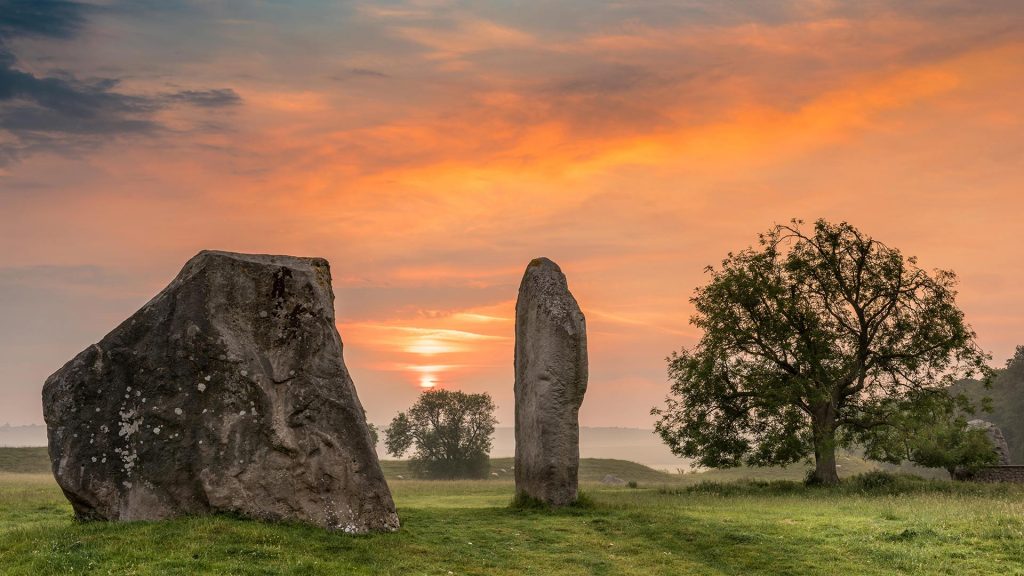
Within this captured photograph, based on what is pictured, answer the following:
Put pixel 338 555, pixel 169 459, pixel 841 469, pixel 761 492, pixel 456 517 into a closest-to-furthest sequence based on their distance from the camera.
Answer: pixel 338 555, pixel 169 459, pixel 456 517, pixel 761 492, pixel 841 469

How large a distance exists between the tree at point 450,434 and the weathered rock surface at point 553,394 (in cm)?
4400

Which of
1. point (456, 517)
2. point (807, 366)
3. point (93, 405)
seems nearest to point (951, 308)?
point (807, 366)

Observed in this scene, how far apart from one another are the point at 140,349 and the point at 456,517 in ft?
29.9

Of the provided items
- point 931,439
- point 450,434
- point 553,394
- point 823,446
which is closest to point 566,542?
point 553,394

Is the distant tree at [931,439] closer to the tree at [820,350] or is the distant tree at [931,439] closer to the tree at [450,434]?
the tree at [820,350]

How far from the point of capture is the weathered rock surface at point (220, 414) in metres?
18.0

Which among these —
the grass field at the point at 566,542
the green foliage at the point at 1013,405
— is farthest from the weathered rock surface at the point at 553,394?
the green foliage at the point at 1013,405

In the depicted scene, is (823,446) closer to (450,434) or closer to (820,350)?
(820,350)

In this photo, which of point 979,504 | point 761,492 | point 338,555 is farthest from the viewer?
point 761,492

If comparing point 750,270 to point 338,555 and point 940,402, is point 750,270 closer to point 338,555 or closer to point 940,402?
point 940,402

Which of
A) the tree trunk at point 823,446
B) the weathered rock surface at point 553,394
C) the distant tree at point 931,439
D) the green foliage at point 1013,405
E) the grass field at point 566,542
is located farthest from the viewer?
the green foliage at point 1013,405

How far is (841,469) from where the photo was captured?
282 feet

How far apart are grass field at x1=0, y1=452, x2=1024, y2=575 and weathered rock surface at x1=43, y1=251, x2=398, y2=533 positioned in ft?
2.45

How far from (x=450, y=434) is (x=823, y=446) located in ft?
123
